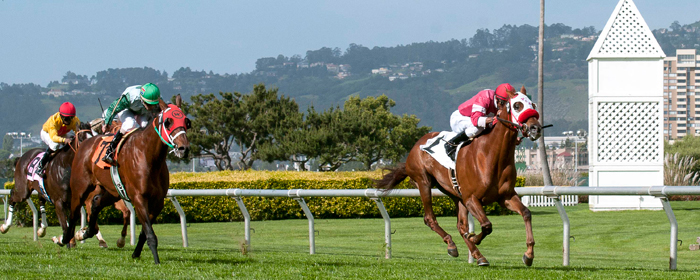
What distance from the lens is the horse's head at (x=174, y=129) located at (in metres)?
5.93

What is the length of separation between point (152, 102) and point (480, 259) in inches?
125

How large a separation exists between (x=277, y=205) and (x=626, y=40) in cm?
887

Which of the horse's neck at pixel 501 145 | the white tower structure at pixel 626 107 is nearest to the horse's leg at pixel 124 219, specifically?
the horse's neck at pixel 501 145

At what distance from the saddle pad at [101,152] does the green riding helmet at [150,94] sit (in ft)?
1.87

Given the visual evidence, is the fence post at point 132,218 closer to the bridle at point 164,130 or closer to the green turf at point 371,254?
the green turf at point 371,254

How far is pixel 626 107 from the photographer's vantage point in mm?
17688

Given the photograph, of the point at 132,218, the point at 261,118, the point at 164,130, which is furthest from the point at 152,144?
the point at 261,118

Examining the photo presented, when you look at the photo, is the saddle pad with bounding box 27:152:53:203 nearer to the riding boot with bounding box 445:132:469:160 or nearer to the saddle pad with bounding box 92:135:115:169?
the saddle pad with bounding box 92:135:115:169

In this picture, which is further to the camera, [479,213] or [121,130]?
[121,130]

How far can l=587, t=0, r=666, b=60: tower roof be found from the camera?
57.9 ft

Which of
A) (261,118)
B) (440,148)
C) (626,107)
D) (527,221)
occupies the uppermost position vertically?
(440,148)

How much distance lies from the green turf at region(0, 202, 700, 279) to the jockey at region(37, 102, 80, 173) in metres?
1.00

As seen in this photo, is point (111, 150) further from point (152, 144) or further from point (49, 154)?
point (49, 154)

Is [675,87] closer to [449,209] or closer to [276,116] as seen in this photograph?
[276,116]
